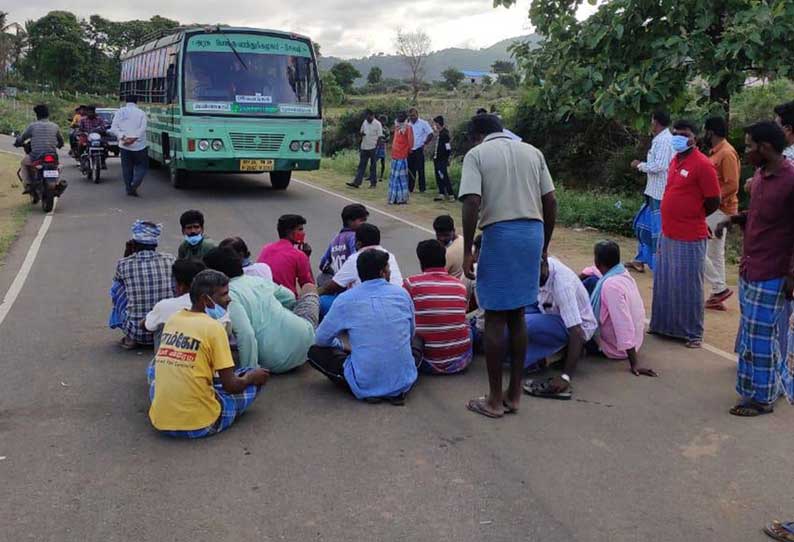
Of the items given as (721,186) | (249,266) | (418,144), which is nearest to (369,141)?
(418,144)

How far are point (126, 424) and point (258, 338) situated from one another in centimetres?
110

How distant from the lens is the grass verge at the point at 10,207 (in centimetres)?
1107

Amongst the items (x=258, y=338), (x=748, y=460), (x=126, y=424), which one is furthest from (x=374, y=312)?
(x=748, y=460)

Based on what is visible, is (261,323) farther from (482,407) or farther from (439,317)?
(482,407)

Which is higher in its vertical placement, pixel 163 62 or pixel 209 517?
pixel 163 62

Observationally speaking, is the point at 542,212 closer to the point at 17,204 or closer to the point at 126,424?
the point at 126,424

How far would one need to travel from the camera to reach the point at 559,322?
227 inches

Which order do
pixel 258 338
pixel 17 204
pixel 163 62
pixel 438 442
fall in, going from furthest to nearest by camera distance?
pixel 163 62 < pixel 17 204 < pixel 258 338 < pixel 438 442

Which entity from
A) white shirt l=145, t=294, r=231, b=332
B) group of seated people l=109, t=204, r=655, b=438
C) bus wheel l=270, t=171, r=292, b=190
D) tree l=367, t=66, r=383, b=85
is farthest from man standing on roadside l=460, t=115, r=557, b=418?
tree l=367, t=66, r=383, b=85

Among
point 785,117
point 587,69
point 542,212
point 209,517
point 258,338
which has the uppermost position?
point 587,69

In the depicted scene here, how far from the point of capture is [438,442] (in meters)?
4.66

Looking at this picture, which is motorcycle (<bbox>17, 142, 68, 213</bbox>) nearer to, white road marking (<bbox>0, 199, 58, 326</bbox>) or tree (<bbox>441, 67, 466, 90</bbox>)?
white road marking (<bbox>0, 199, 58, 326</bbox>)

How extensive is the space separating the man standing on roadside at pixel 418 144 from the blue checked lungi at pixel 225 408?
11.9 meters

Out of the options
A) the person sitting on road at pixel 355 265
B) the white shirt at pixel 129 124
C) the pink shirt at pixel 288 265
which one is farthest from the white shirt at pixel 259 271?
the white shirt at pixel 129 124
